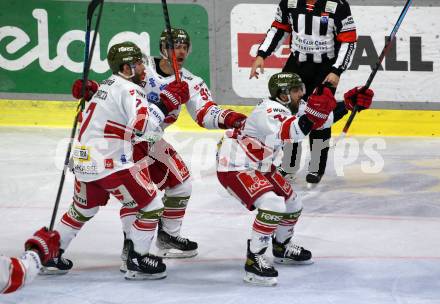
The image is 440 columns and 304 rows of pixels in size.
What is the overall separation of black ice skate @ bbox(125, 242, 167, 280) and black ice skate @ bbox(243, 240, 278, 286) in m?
0.48

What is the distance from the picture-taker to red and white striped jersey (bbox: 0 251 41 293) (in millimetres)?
4309

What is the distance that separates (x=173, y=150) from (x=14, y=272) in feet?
6.70

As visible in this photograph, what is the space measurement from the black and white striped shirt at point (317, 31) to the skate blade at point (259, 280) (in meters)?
2.53

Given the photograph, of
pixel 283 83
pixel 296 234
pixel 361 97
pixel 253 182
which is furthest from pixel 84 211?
pixel 361 97

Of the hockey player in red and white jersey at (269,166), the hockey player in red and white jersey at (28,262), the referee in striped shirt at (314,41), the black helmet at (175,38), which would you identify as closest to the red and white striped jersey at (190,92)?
the black helmet at (175,38)

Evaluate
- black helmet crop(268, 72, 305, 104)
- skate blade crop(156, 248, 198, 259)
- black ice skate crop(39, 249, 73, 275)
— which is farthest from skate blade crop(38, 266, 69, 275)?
black helmet crop(268, 72, 305, 104)

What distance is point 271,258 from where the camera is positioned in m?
6.17

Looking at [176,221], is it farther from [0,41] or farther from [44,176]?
[0,41]

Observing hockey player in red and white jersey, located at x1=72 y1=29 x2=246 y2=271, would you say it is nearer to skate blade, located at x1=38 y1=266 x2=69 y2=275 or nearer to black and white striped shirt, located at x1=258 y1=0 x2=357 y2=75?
skate blade, located at x1=38 y1=266 x2=69 y2=275

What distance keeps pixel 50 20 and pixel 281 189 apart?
4.57 metres

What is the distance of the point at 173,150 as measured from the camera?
6.27 meters

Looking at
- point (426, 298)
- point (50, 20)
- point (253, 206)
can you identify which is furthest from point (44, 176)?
point (426, 298)

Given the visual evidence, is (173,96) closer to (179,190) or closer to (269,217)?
(179,190)

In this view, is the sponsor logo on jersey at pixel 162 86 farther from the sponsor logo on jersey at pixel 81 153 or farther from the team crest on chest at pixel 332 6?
the team crest on chest at pixel 332 6
